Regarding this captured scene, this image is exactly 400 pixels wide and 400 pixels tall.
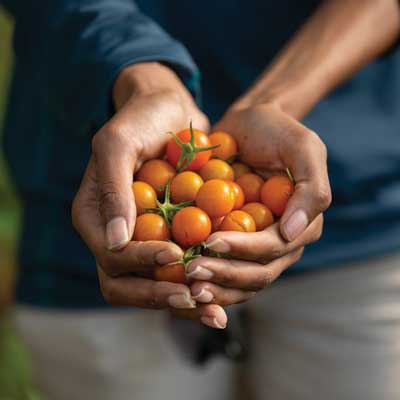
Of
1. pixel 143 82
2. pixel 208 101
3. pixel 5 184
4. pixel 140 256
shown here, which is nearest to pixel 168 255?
pixel 140 256

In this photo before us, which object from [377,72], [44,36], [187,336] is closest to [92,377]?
[187,336]

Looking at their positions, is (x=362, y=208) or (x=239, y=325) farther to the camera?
(x=239, y=325)

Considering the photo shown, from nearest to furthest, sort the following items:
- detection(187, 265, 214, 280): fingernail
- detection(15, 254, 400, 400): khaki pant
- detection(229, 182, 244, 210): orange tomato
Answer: detection(187, 265, 214, 280): fingernail, detection(229, 182, 244, 210): orange tomato, detection(15, 254, 400, 400): khaki pant

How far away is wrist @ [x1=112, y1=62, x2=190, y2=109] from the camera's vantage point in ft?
2.44

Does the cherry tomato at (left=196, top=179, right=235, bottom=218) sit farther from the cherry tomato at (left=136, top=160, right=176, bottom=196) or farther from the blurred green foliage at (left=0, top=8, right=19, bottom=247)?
the blurred green foliage at (left=0, top=8, right=19, bottom=247)

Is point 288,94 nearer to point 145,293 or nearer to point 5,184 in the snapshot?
point 145,293

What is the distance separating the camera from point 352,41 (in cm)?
84

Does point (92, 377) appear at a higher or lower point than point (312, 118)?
lower

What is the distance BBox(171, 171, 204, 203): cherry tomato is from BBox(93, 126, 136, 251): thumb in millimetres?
60

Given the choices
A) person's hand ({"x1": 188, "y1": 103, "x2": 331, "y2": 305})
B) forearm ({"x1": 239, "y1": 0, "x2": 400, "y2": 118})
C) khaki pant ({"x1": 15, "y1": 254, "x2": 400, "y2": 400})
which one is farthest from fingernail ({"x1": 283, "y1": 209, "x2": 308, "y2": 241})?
khaki pant ({"x1": 15, "y1": 254, "x2": 400, "y2": 400})

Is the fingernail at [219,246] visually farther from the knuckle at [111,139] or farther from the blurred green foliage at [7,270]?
the blurred green foliage at [7,270]

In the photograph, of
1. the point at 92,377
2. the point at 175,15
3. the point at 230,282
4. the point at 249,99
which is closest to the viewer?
the point at 230,282

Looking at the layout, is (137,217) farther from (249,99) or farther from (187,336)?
(187,336)

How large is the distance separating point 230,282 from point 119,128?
0.71 ft
